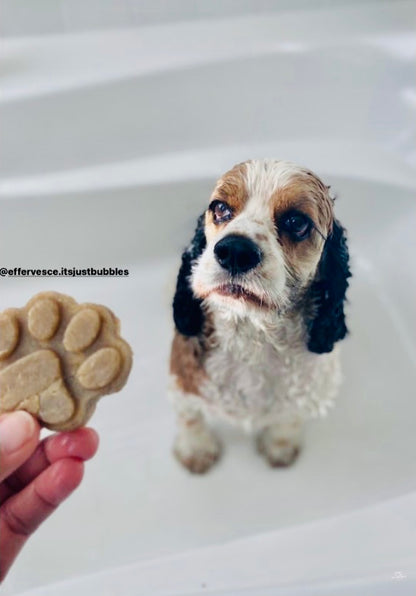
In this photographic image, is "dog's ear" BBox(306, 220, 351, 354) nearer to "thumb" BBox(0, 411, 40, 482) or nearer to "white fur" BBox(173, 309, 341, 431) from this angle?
"white fur" BBox(173, 309, 341, 431)

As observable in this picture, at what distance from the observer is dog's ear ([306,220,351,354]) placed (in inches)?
23.2

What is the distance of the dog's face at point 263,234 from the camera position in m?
0.51

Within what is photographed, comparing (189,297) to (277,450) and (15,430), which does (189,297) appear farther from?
(277,450)

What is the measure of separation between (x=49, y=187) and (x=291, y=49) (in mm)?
551

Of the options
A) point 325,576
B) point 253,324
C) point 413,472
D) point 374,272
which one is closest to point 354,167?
point 374,272

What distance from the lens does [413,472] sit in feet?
2.88

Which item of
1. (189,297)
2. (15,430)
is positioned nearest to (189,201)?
(189,297)

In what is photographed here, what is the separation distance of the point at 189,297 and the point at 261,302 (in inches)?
→ 5.7

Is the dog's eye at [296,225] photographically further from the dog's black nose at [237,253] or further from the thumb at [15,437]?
the thumb at [15,437]

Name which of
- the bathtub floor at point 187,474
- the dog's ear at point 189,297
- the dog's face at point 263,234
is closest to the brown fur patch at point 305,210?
the dog's face at point 263,234

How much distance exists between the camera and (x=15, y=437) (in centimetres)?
55

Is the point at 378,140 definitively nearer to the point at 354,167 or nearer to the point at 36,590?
the point at 354,167

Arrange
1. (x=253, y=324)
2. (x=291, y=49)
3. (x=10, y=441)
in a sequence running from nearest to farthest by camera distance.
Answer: (x=10, y=441)
(x=253, y=324)
(x=291, y=49)

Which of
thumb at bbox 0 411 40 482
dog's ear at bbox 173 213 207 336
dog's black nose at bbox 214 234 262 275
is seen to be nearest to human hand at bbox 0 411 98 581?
thumb at bbox 0 411 40 482
